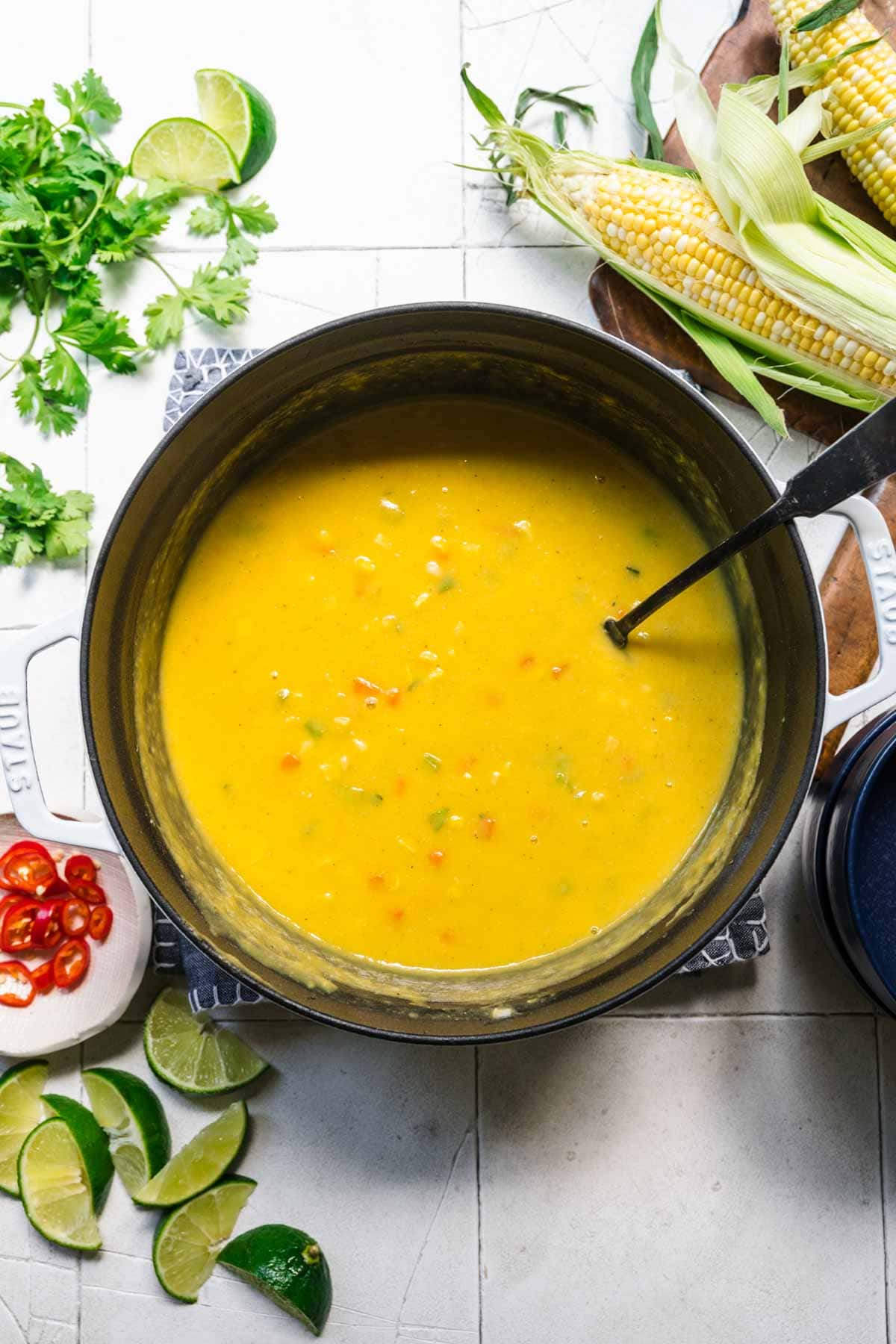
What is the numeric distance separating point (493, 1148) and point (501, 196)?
1731 millimetres

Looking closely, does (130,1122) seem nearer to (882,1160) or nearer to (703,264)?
(882,1160)

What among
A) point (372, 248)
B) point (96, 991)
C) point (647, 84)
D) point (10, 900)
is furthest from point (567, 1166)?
point (647, 84)

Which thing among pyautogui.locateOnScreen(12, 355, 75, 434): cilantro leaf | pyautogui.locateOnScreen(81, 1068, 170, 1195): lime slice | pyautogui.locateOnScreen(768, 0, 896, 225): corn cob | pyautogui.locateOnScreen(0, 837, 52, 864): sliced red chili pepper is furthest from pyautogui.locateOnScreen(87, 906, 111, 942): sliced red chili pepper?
pyautogui.locateOnScreen(768, 0, 896, 225): corn cob

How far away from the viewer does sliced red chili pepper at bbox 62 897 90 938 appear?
194 cm

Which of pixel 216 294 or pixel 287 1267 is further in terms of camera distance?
pixel 216 294

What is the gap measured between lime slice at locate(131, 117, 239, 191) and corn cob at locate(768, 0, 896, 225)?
1002 mm

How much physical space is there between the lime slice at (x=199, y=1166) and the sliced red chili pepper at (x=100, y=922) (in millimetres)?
390

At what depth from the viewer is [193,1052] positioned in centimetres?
196

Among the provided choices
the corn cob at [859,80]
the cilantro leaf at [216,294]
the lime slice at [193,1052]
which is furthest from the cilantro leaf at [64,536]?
the corn cob at [859,80]

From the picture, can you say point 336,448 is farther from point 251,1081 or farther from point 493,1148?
point 493,1148

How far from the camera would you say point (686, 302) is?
6.26 feet

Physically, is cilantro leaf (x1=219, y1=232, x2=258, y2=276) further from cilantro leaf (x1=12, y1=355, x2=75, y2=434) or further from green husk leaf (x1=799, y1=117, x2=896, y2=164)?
green husk leaf (x1=799, y1=117, x2=896, y2=164)

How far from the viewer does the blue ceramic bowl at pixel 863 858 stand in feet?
5.66

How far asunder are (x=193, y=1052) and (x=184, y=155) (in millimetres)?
1621
